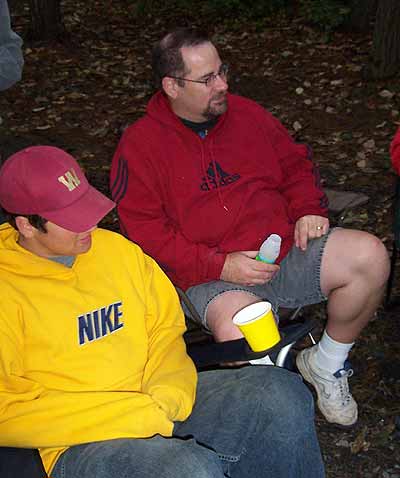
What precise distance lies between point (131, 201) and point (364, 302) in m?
0.99

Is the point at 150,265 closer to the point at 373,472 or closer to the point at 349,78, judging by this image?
the point at 373,472

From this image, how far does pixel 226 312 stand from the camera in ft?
8.52

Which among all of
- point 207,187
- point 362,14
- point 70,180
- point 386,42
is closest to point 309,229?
point 207,187

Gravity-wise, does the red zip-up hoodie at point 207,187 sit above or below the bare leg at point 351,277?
above

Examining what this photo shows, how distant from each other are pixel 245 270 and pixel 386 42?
3.72 meters

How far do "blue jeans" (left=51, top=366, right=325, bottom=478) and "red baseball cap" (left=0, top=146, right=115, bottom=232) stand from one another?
66 centimetres

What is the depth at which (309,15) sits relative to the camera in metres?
7.36

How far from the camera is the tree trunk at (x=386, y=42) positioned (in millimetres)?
5512

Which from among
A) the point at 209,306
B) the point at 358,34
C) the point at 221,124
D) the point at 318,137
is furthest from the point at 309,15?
the point at 209,306

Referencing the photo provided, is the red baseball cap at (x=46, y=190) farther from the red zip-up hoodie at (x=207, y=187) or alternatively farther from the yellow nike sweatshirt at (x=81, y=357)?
the red zip-up hoodie at (x=207, y=187)

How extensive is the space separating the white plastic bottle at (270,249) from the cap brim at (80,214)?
0.76m

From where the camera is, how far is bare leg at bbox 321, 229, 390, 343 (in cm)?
268

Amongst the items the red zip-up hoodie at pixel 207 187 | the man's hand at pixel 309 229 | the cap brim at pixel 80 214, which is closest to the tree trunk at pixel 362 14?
the red zip-up hoodie at pixel 207 187

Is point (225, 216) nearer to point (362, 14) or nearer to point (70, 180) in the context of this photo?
point (70, 180)
